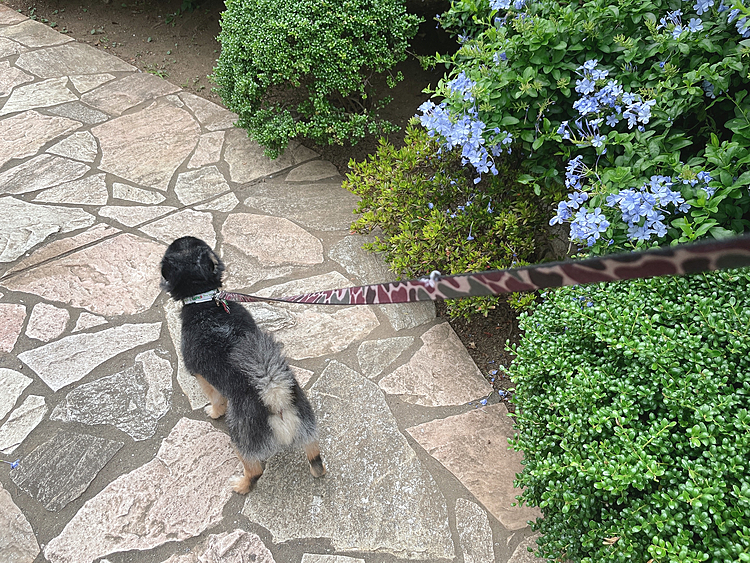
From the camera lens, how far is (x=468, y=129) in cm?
267

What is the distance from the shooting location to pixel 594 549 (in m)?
1.91

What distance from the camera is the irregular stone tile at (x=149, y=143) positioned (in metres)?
4.60

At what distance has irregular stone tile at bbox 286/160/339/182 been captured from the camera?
4.60 meters

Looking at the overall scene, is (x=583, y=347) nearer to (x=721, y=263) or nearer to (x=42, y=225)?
(x=721, y=263)

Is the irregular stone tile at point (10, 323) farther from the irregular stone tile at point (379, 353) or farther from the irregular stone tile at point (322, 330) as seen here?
the irregular stone tile at point (379, 353)

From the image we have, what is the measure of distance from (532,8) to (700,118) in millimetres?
1009

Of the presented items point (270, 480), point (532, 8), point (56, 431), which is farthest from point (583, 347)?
point (56, 431)

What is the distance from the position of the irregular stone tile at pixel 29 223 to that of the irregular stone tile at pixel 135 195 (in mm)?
321

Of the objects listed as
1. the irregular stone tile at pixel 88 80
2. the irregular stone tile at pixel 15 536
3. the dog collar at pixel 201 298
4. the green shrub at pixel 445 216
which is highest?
the green shrub at pixel 445 216

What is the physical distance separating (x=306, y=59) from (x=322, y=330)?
2068 millimetres

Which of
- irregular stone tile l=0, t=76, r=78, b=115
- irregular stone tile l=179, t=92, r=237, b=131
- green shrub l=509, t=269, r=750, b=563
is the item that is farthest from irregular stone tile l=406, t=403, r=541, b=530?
irregular stone tile l=0, t=76, r=78, b=115

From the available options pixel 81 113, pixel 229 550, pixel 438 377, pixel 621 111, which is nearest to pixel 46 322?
pixel 229 550

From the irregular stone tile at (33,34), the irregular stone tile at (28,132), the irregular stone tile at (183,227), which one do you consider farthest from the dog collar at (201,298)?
the irregular stone tile at (33,34)

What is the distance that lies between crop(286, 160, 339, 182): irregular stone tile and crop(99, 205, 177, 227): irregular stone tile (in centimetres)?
104
